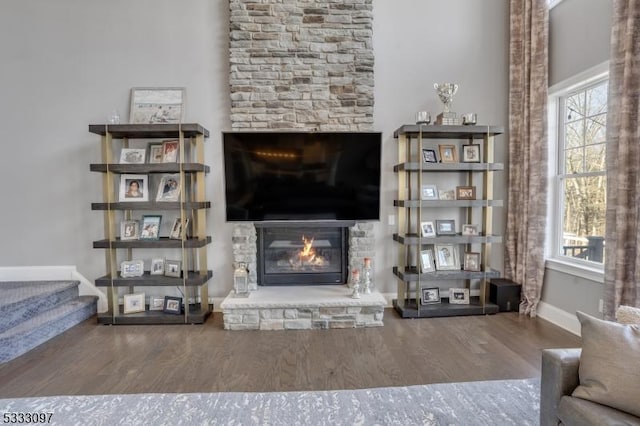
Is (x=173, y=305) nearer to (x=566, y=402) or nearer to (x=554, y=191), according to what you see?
(x=566, y=402)

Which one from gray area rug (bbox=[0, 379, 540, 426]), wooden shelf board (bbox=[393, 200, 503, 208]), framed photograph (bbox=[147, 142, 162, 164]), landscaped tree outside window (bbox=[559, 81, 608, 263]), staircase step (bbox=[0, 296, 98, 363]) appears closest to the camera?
gray area rug (bbox=[0, 379, 540, 426])

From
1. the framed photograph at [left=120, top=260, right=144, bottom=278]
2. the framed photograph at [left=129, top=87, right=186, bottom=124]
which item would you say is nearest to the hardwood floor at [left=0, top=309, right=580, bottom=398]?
the framed photograph at [left=120, top=260, right=144, bottom=278]

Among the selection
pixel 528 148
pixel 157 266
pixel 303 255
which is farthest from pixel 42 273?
pixel 528 148

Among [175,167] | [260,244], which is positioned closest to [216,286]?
[260,244]

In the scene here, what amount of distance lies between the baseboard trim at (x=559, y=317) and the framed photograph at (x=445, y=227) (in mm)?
1212

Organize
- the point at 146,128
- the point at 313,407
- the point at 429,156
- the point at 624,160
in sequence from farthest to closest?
the point at 429,156
the point at 146,128
the point at 624,160
the point at 313,407

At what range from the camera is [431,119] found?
3807 mm

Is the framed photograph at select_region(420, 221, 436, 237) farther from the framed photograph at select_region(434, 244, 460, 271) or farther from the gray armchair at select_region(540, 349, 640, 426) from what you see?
the gray armchair at select_region(540, 349, 640, 426)

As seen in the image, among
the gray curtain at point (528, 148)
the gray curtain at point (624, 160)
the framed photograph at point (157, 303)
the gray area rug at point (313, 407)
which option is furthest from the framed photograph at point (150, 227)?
the gray curtain at point (624, 160)

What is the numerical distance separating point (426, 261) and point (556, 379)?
219 cm

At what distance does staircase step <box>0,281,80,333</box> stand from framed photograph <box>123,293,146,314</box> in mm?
662

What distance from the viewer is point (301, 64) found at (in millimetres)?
3570

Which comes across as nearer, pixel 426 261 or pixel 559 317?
pixel 559 317

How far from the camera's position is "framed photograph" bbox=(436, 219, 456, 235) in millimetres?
3748
